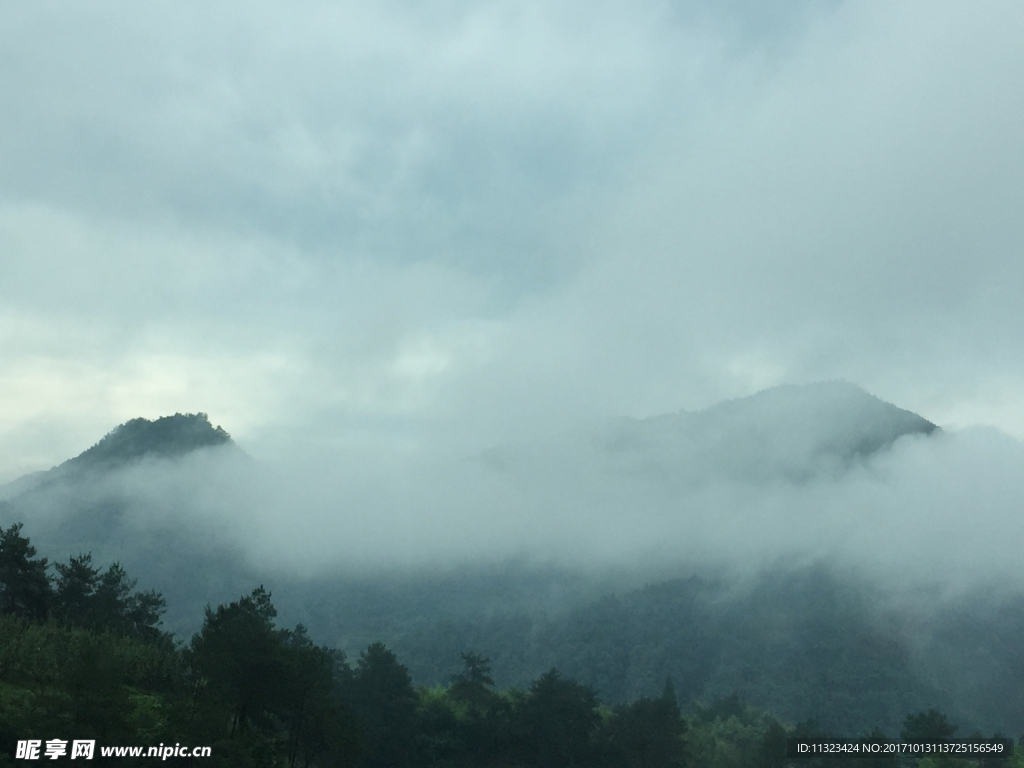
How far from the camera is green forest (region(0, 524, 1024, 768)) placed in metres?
31.6

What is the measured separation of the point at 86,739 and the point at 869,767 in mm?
81263

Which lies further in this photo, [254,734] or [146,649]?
[146,649]

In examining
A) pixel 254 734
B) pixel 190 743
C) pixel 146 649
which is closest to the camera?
pixel 190 743

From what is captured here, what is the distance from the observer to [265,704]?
47.4m

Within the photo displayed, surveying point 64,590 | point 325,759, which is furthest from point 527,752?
point 64,590

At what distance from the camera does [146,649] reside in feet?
172

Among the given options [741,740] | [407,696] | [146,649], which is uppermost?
[146,649]

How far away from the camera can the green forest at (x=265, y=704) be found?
104 feet

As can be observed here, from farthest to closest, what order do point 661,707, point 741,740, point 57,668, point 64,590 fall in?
1. point 741,740
2. point 661,707
3. point 64,590
4. point 57,668

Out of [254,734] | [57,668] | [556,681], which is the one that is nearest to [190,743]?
[57,668]

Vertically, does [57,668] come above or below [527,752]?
above

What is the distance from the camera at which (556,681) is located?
283ft

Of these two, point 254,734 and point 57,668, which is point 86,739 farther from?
point 254,734

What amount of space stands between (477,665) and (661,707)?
3223 centimetres
